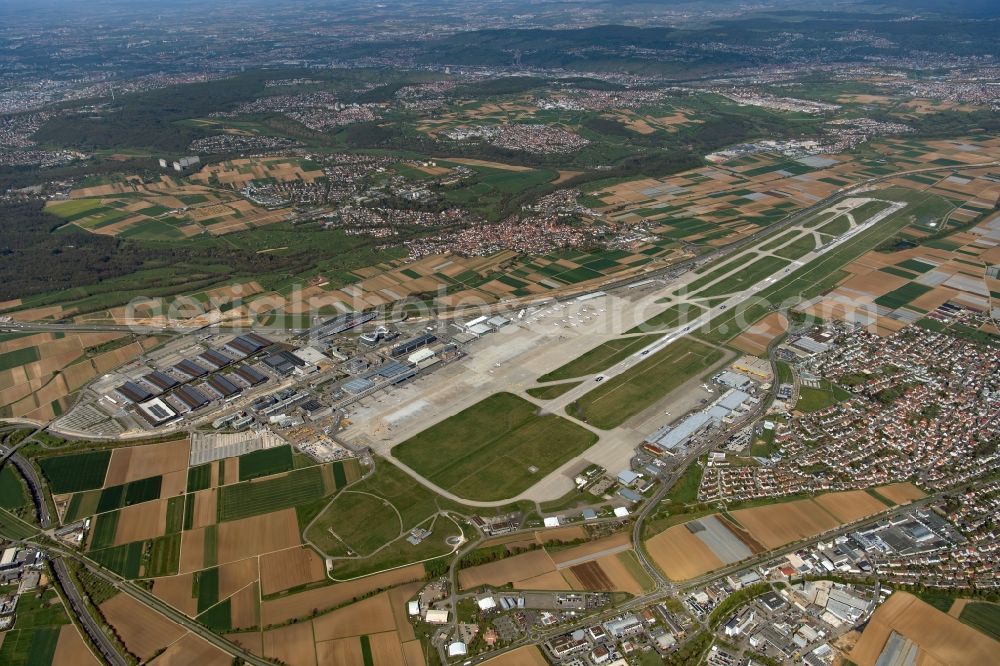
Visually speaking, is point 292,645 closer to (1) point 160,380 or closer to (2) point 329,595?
(2) point 329,595

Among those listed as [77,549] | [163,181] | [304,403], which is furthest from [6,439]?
[163,181]

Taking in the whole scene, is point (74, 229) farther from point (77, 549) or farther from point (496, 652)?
point (496, 652)

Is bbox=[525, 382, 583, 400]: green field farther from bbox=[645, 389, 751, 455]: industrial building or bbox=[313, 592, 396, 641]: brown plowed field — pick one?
bbox=[313, 592, 396, 641]: brown plowed field

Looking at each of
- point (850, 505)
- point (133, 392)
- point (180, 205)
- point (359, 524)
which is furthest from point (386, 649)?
point (180, 205)

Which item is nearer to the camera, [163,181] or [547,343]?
[547,343]

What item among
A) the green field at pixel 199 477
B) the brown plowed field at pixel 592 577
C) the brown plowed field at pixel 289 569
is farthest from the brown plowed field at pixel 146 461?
the brown plowed field at pixel 592 577

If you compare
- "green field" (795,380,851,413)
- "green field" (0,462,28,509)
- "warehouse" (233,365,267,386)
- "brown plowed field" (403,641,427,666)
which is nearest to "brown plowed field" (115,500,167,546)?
"green field" (0,462,28,509)
